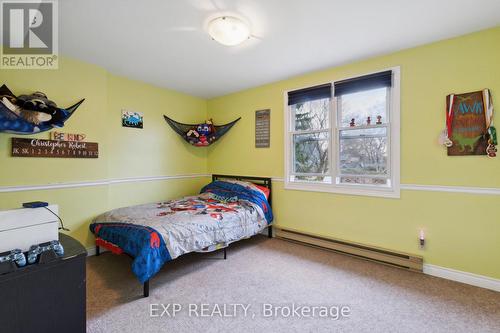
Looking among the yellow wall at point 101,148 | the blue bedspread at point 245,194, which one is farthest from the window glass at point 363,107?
the yellow wall at point 101,148

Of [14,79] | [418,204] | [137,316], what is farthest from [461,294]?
[14,79]

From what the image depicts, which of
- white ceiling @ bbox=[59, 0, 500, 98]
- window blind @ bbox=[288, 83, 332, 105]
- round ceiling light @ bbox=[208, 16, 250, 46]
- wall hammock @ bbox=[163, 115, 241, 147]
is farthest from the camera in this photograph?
wall hammock @ bbox=[163, 115, 241, 147]

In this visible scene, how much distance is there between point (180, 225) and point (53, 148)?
5.65ft

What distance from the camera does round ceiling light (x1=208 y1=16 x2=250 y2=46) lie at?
2.01 metres

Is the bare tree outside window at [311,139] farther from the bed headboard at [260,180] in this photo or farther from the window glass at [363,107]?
the bed headboard at [260,180]

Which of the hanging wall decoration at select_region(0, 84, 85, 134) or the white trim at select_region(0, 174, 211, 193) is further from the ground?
the hanging wall decoration at select_region(0, 84, 85, 134)

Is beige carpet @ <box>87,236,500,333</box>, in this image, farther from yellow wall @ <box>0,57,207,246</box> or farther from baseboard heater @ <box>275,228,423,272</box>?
yellow wall @ <box>0,57,207,246</box>

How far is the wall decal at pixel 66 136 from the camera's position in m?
2.66

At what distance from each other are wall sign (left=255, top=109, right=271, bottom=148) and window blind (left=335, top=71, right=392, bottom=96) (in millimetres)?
1107

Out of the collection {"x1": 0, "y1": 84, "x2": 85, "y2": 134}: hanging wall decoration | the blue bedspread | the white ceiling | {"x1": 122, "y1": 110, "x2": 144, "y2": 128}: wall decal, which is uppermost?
the white ceiling

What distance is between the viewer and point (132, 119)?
3498 millimetres

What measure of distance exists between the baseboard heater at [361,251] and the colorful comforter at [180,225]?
0.47 metres

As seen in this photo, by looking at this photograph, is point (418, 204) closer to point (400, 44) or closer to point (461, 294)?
point (461, 294)

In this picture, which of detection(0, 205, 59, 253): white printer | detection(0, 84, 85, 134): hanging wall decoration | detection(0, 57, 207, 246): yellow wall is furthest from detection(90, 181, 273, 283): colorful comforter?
detection(0, 84, 85, 134): hanging wall decoration
